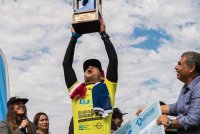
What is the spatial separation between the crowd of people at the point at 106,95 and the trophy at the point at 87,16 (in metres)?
0.09

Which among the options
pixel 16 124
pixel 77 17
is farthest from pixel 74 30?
pixel 16 124

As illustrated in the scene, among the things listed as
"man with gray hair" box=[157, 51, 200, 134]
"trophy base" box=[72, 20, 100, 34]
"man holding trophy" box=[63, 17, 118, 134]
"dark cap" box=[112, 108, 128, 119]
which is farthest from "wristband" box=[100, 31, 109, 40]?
"dark cap" box=[112, 108, 128, 119]

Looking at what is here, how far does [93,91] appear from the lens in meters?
4.02

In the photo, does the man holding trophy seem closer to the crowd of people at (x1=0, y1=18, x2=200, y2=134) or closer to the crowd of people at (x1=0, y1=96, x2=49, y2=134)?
the crowd of people at (x1=0, y1=18, x2=200, y2=134)

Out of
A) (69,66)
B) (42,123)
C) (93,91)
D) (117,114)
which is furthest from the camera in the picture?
(117,114)

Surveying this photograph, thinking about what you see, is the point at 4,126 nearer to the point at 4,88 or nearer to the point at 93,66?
the point at 93,66

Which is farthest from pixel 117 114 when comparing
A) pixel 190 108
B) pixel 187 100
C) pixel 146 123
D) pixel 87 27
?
pixel 190 108

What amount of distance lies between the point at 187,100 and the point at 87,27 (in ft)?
4.80

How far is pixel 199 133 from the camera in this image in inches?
139

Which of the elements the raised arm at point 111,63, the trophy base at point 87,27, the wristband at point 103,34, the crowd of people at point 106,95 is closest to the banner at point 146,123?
the crowd of people at point 106,95

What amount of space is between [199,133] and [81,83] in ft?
4.51

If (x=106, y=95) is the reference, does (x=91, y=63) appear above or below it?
above

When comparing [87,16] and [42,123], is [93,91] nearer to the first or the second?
[87,16]

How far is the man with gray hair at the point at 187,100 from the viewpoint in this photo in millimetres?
3428
